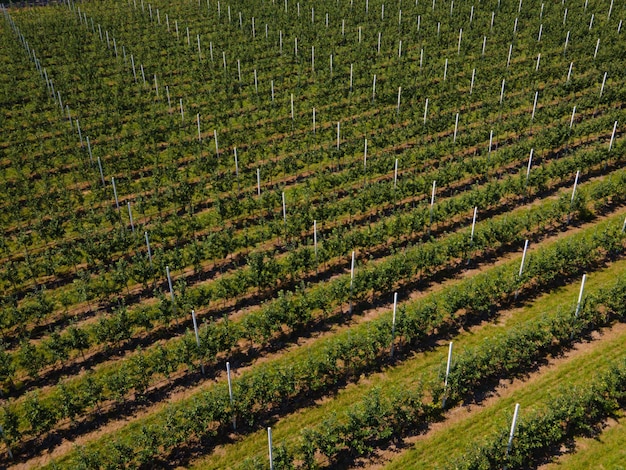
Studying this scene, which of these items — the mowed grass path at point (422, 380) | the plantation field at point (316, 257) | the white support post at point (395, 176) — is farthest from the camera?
the white support post at point (395, 176)

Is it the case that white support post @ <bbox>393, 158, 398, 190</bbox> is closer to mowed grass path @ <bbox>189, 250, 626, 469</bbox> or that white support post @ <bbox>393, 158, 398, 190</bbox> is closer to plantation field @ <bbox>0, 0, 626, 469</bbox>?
plantation field @ <bbox>0, 0, 626, 469</bbox>

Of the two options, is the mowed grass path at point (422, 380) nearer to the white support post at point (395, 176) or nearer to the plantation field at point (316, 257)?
the plantation field at point (316, 257)

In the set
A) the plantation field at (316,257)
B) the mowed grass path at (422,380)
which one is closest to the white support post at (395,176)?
the plantation field at (316,257)

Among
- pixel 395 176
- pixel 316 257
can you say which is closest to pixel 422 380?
pixel 316 257

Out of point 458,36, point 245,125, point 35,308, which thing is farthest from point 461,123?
point 35,308

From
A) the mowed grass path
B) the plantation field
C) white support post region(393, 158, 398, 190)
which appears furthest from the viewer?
white support post region(393, 158, 398, 190)

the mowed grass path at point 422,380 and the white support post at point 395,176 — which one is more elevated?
the white support post at point 395,176

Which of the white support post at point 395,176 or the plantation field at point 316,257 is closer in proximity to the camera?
the plantation field at point 316,257

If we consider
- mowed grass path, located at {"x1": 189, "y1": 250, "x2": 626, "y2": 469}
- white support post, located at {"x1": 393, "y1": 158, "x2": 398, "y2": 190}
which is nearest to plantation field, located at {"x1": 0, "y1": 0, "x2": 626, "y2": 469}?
mowed grass path, located at {"x1": 189, "y1": 250, "x2": 626, "y2": 469}
